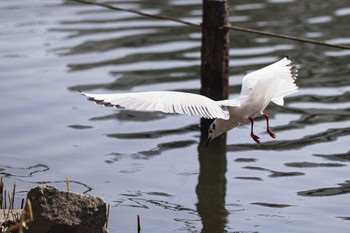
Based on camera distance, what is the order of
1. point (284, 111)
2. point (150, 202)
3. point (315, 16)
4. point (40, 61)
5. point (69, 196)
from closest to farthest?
point (69, 196)
point (150, 202)
point (284, 111)
point (40, 61)
point (315, 16)

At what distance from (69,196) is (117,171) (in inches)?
100

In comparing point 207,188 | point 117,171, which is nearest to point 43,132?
point 117,171

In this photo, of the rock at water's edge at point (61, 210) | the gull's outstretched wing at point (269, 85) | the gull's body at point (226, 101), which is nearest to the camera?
the rock at water's edge at point (61, 210)

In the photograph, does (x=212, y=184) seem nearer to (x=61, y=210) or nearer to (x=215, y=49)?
(x=215, y=49)

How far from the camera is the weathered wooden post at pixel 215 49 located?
9.60 metres

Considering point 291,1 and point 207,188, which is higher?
point 291,1

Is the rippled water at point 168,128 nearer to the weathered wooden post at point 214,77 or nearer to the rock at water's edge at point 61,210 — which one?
the weathered wooden post at point 214,77

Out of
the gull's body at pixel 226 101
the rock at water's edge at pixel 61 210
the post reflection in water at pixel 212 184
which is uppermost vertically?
the gull's body at pixel 226 101

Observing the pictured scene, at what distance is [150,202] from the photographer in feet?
27.9

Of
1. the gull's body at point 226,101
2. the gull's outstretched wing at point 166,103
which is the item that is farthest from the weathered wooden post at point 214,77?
the gull's outstretched wing at point 166,103

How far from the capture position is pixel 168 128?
34.7ft

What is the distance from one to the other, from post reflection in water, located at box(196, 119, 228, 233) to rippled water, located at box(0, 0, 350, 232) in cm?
2

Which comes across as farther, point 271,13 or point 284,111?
point 271,13

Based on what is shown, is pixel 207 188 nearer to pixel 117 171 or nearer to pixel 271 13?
pixel 117 171
